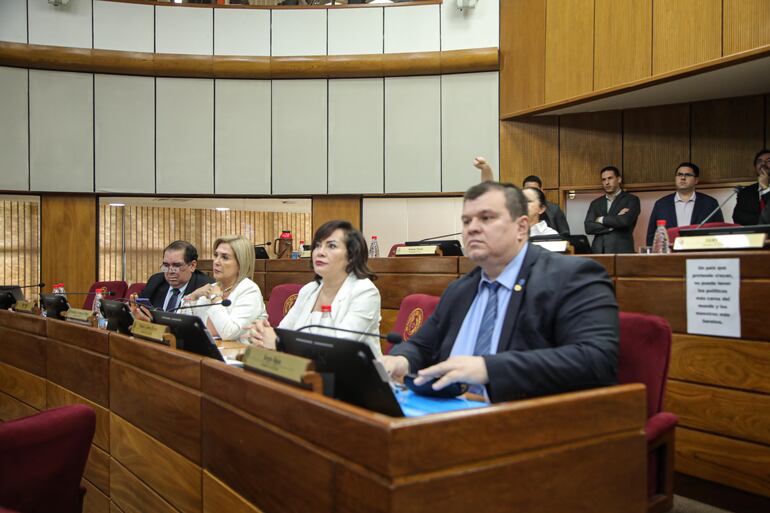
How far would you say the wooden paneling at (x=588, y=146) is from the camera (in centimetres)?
610

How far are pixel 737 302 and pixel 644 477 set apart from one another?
153cm

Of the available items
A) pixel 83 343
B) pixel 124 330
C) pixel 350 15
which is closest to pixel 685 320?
pixel 124 330

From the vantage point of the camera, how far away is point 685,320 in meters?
2.53

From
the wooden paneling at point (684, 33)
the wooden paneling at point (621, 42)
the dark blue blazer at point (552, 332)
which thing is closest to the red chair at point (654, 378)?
the dark blue blazer at point (552, 332)

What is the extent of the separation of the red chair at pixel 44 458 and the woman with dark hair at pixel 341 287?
1111 mm

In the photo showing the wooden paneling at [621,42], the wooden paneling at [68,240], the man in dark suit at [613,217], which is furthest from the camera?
the wooden paneling at [68,240]

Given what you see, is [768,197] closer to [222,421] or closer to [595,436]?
[595,436]

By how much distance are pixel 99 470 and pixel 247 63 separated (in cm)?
546

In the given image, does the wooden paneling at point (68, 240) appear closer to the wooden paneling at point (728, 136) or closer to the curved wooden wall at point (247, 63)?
the curved wooden wall at point (247, 63)

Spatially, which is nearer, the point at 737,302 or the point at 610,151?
the point at 737,302

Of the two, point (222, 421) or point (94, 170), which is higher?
point (94, 170)

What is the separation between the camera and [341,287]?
8.38 ft

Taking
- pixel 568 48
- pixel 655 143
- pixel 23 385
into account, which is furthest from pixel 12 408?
pixel 655 143

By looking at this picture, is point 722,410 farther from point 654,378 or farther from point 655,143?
point 655,143
